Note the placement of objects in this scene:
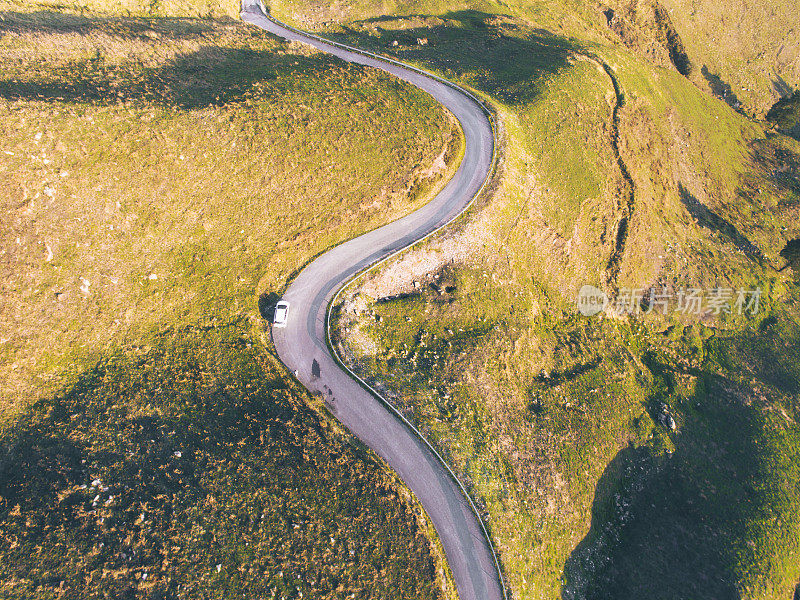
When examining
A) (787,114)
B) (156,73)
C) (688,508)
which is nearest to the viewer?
(688,508)

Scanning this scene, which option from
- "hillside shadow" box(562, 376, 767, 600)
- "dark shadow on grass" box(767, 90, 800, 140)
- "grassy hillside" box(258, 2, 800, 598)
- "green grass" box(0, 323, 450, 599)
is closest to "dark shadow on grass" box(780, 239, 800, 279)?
"grassy hillside" box(258, 2, 800, 598)

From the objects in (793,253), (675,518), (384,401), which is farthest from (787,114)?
(384,401)

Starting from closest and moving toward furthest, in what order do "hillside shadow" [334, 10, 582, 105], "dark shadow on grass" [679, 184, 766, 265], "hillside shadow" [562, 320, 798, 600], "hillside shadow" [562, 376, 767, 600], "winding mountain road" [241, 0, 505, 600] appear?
1. "winding mountain road" [241, 0, 505, 600]
2. "hillside shadow" [562, 376, 767, 600]
3. "hillside shadow" [562, 320, 798, 600]
4. "hillside shadow" [334, 10, 582, 105]
5. "dark shadow on grass" [679, 184, 766, 265]

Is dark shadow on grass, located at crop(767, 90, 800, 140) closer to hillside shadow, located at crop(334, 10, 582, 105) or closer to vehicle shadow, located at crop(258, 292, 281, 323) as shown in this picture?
hillside shadow, located at crop(334, 10, 582, 105)

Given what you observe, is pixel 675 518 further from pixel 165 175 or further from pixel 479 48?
pixel 479 48

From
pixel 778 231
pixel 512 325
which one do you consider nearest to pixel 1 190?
pixel 512 325

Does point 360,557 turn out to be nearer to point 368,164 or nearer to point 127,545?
point 127,545

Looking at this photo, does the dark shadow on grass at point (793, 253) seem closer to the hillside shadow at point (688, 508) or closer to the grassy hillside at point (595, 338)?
the grassy hillside at point (595, 338)
